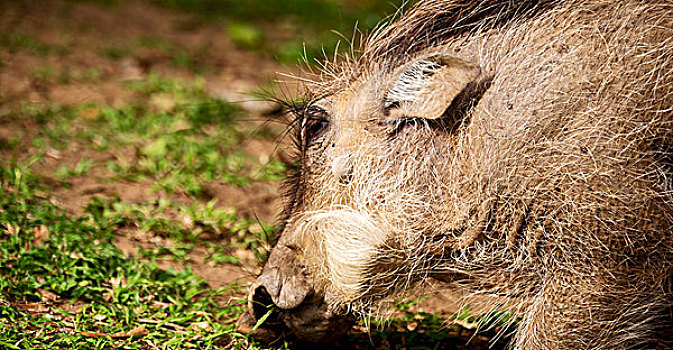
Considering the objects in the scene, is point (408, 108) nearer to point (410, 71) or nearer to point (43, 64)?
point (410, 71)

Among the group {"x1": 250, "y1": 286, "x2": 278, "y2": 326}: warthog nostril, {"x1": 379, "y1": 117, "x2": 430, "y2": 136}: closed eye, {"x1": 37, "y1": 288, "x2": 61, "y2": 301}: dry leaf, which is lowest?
{"x1": 37, "y1": 288, "x2": 61, "y2": 301}: dry leaf

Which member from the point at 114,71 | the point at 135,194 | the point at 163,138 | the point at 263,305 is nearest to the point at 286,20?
the point at 114,71

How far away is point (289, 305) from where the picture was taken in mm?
2795

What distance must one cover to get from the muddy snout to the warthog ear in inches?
27.8

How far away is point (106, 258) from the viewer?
137 inches

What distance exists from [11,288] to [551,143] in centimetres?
228

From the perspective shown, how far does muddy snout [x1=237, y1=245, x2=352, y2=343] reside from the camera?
280 cm

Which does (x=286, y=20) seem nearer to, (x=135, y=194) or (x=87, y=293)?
(x=135, y=194)

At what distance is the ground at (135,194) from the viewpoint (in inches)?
124

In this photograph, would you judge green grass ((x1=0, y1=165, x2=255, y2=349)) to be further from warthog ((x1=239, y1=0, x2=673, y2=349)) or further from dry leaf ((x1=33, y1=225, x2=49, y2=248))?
warthog ((x1=239, y1=0, x2=673, y2=349))

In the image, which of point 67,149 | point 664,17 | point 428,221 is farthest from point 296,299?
point 67,149

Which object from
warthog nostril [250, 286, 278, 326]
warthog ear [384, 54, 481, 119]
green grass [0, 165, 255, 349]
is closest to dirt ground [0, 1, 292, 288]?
green grass [0, 165, 255, 349]

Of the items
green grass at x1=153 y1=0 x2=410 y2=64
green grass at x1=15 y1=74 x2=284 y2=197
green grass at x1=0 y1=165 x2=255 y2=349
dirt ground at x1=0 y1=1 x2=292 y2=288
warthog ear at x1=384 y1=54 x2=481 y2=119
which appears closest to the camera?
warthog ear at x1=384 y1=54 x2=481 y2=119

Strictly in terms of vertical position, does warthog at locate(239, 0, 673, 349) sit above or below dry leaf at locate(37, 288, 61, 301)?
above
